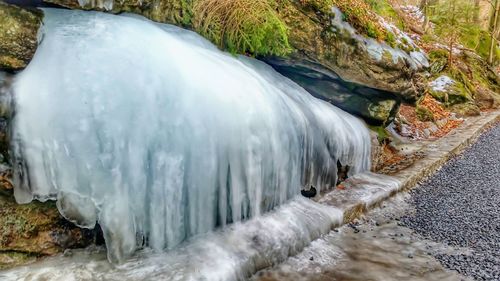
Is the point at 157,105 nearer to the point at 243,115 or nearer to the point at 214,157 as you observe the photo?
the point at 214,157

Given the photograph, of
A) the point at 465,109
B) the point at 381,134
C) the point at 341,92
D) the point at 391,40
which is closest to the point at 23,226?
the point at 341,92

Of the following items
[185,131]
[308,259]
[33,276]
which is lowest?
[308,259]

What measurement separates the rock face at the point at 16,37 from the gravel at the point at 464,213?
347 cm

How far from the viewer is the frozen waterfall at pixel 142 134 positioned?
8.16 ft

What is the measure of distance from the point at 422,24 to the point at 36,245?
17.9 m

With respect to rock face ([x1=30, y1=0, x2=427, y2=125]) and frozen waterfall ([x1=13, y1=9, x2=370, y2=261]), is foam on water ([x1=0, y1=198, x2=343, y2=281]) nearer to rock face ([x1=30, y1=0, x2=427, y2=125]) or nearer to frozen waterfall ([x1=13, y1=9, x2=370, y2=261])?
frozen waterfall ([x1=13, y1=9, x2=370, y2=261])

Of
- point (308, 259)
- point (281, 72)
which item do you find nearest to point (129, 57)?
point (308, 259)

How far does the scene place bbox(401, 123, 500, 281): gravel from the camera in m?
3.24

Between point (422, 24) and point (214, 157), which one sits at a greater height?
point (422, 24)

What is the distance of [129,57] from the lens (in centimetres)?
294

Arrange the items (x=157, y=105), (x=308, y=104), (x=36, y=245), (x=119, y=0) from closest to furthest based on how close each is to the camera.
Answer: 1. (x=36, y=245)
2. (x=157, y=105)
3. (x=119, y=0)
4. (x=308, y=104)

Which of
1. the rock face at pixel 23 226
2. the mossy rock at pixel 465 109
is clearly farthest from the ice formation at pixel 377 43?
the mossy rock at pixel 465 109

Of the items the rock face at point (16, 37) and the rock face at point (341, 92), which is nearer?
the rock face at point (16, 37)

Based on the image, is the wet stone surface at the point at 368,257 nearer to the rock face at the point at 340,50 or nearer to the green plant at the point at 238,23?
the rock face at the point at 340,50
